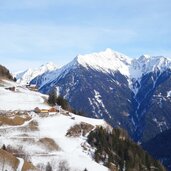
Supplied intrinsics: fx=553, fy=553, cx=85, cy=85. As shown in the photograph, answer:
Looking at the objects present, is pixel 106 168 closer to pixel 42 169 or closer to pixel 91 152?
pixel 91 152

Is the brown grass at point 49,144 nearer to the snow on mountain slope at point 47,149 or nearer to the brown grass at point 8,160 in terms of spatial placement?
the snow on mountain slope at point 47,149

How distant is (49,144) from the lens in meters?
192

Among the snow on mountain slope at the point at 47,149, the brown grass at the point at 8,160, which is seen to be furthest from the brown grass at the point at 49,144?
the brown grass at the point at 8,160

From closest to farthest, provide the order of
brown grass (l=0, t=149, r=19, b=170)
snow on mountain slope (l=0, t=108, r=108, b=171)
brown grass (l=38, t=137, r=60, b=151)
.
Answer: brown grass (l=0, t=149, r=19, b=170)
snow on mountain slope (l=0, t=108, r=108, b=171)
brown grass (l=38, t=137, r=60, b=151)

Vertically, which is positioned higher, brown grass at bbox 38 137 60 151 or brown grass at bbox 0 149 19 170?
brown grass at bbox 0 149 19 170

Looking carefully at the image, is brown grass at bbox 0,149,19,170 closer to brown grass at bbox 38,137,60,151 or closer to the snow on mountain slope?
the snow on mountain slope

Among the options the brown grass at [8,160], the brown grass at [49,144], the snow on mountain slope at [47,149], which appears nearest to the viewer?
the brown grass at [8,160]

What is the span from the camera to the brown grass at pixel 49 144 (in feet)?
622

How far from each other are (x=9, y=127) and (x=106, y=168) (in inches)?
1511

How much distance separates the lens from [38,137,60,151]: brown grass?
7461 inches

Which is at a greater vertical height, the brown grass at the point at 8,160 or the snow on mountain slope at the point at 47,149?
the brown grass at the point at 8,160

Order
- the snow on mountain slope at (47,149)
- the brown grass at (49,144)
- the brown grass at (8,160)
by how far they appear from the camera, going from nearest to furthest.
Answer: the brown grass at (8,160) → the snow on mountain slope at (47,149) → the brown grass at (49,144)

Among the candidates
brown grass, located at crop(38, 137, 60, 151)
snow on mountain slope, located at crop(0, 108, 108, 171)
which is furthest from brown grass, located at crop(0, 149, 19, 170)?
brown grass, located at crop(38, 137, 60, 151)

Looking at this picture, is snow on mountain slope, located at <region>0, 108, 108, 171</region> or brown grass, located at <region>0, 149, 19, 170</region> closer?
brown grass, located at <region>0, 149, 19, 170</region>
